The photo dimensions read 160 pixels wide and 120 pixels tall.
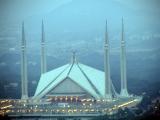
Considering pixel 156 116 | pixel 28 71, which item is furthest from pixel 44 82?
pixel 156 116

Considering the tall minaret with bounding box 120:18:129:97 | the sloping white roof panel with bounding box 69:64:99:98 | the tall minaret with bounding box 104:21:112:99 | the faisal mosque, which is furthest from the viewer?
the sloping white roof panel with bounding box 69:64:99:98

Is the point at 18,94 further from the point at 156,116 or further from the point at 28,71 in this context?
the point at 156,116

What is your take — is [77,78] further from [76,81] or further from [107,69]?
[107,69]

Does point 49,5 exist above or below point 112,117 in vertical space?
above

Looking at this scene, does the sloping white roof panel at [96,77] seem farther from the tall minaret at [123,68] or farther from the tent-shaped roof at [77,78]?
the tall minaret at [123,68]

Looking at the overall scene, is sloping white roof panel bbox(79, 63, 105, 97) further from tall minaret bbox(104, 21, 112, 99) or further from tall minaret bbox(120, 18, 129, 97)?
tall minaret bbox(120, 18, 129, 97)

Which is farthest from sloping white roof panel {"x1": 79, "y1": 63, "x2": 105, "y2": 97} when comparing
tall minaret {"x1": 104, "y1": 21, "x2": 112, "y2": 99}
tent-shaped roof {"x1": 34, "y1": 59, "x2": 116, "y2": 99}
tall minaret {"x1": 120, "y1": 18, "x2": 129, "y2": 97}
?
tall minaret {"x1": 120, "y1": 18, "x2": 129, "y2": 97}

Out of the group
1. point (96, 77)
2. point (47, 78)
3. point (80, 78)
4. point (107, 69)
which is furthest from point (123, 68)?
point (47, 78)
